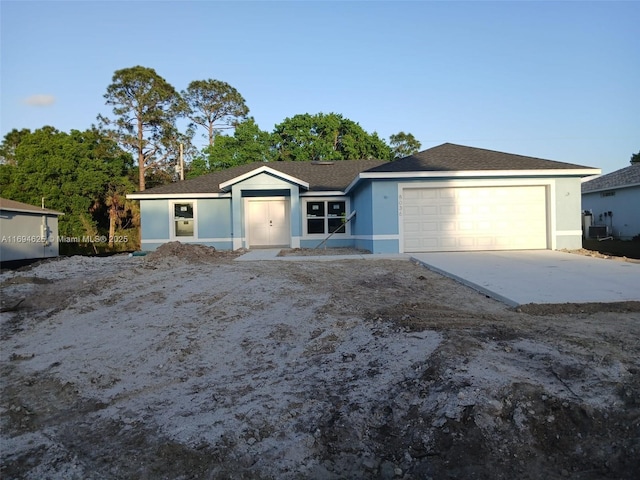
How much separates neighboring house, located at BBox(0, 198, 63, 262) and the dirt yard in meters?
15.0

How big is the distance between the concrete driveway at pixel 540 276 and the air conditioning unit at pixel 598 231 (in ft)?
44.4

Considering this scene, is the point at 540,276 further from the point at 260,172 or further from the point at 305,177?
the point at 305,177

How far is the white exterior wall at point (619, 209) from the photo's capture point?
872 inches

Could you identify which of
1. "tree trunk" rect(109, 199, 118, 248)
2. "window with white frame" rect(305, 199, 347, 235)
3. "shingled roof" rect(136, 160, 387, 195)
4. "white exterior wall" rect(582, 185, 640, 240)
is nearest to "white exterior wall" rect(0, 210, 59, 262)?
"shingled roof" rect(136, 160, 387, 195)

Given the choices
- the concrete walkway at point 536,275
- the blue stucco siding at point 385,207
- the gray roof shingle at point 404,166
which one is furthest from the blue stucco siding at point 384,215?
the concrete walkway at point 536,275

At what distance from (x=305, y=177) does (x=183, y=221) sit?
570cm

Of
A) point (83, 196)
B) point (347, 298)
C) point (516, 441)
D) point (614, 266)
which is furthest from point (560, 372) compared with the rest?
point (83, 196)

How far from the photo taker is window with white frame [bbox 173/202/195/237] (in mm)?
18750

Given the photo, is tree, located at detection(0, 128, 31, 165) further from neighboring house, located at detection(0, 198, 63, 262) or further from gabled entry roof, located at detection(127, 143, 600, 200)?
gabled entry roof, located at detection(127, 143, 600, 200)

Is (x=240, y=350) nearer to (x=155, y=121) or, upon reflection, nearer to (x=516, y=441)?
(x=516, y=441)

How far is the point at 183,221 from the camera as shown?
18.8 metres

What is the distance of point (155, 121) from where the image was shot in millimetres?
37188

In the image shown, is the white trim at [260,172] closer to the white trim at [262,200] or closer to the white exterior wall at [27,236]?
the white trim at [262,200]

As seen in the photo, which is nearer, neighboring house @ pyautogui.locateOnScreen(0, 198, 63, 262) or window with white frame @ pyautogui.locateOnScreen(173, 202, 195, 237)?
window with white frame @ pyautogui.locateOnScreen(173, 202, 195, 237)
